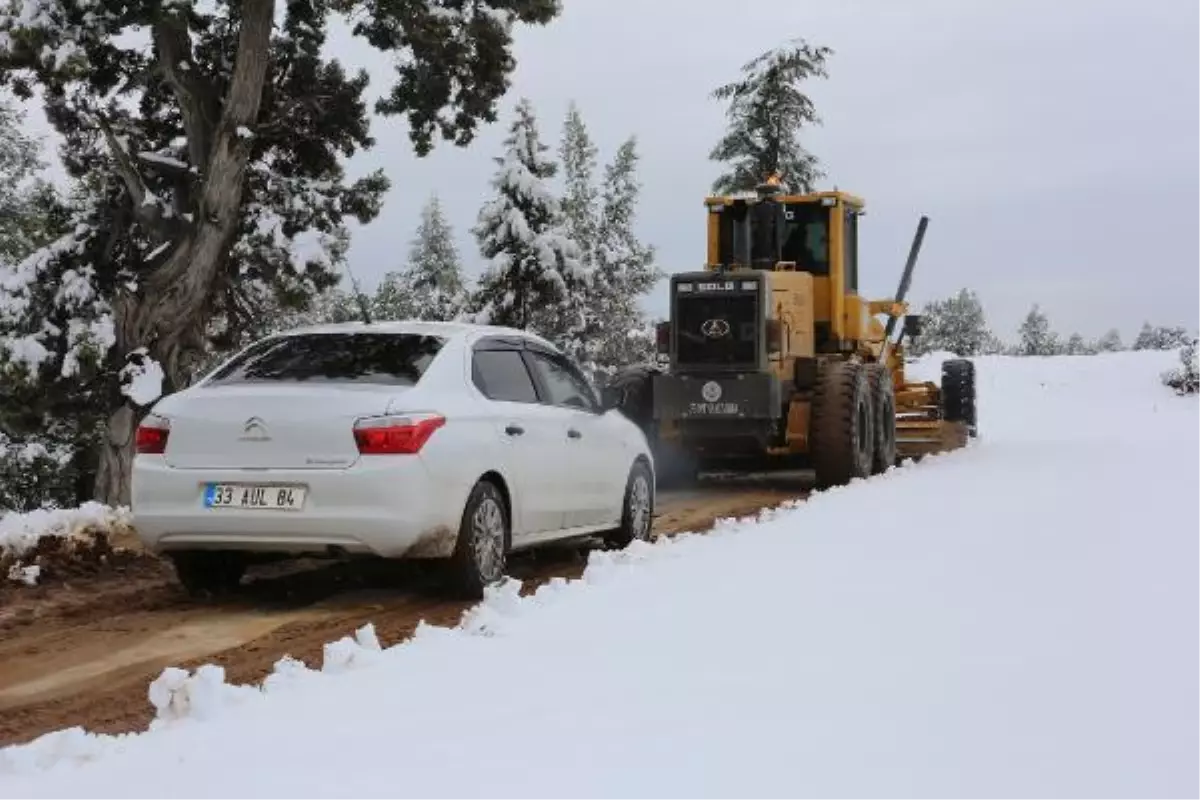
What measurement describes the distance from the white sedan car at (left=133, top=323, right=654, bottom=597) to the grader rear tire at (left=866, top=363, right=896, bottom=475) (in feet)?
25.5

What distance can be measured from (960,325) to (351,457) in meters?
94.1

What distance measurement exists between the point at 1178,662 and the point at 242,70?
12.2 m

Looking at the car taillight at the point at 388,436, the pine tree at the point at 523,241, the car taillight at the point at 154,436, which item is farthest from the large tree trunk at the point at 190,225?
the pine tree at the point at 523,241

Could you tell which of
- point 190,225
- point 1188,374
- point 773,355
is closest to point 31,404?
point 190,225

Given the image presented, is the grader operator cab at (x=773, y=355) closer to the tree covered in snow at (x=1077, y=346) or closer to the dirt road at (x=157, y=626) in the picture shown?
the dirt road at (x=157, y=626)

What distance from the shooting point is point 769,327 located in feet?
42.0

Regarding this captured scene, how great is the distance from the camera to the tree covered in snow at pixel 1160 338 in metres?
59.8

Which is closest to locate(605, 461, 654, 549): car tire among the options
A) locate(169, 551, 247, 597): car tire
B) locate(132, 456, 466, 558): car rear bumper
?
locate(132, 456, 466, 558): car rear bumper

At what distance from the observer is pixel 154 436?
6465 mm

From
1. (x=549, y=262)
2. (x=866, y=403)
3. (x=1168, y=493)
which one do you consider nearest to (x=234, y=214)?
(x=866, y=403)

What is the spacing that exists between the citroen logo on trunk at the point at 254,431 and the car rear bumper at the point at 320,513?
7.0 inches

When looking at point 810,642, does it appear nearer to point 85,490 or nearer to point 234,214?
point 234,214

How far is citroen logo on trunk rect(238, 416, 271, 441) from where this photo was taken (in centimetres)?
623

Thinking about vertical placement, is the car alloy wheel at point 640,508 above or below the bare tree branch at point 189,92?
below
